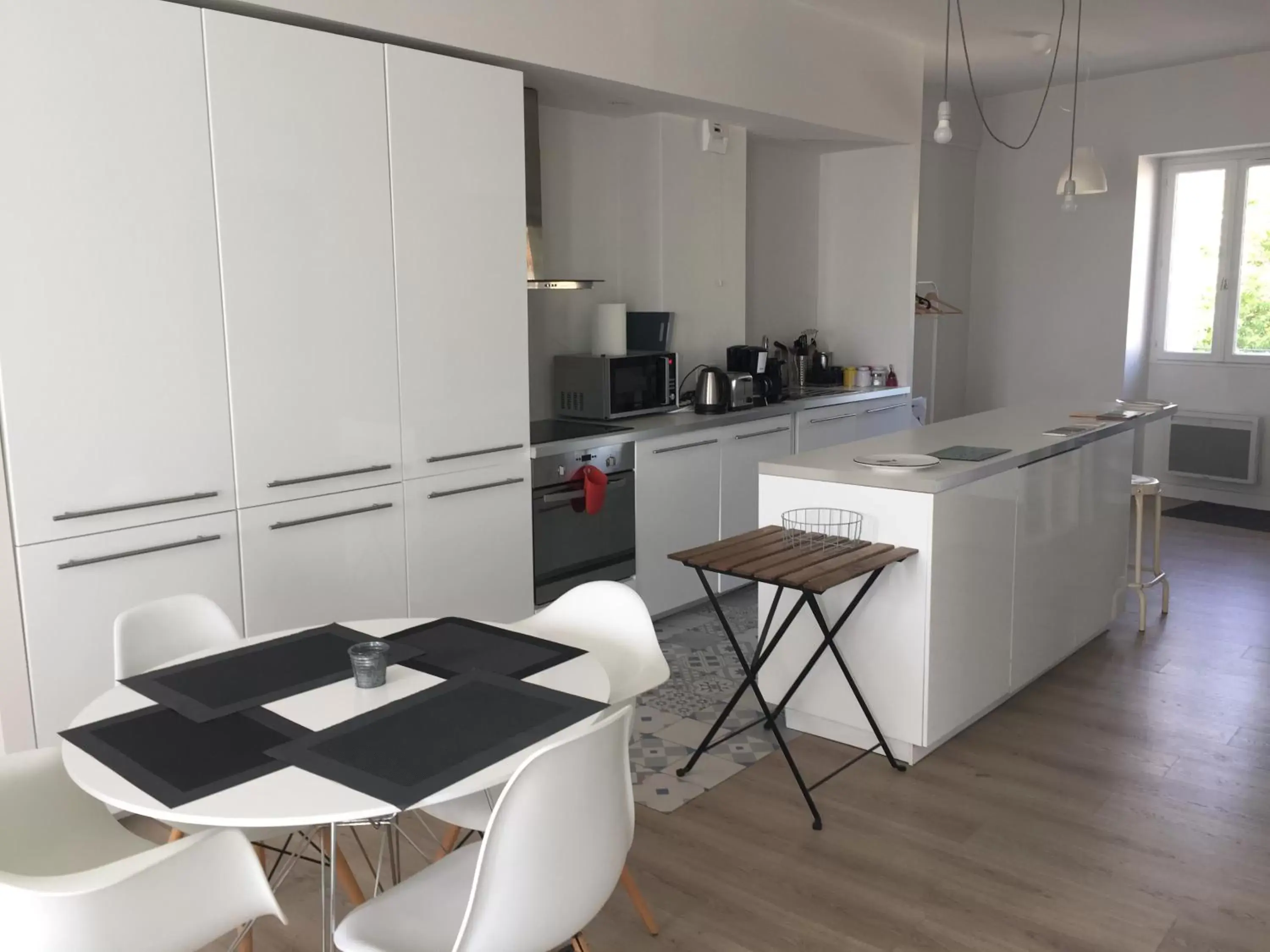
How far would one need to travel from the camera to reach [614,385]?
4.62 m

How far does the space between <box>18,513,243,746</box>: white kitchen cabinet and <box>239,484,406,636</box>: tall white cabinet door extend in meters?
0.18

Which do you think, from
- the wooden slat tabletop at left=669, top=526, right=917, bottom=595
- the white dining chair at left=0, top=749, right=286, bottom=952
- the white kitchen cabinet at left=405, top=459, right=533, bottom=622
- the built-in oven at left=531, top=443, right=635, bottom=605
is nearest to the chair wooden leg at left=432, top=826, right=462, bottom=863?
the white dining chair at left=0, top=749, right=286, bottom=952

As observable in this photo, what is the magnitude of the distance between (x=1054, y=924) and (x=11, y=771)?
2.24 metres

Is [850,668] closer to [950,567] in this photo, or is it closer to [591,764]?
[950,567]

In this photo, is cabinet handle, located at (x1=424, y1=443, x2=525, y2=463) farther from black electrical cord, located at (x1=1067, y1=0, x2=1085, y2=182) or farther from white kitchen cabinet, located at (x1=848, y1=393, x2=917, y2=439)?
black electrical cord, located at (x1=1067, y1=0, x2=1085, y2=182)

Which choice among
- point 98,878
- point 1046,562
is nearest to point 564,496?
point 1046,562

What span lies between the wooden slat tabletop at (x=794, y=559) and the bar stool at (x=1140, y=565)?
2030mm

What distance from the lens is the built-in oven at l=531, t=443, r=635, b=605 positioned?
410cm

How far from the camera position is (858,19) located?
5422 millimetres

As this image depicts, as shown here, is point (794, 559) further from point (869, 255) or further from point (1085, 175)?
point (1085, 175)

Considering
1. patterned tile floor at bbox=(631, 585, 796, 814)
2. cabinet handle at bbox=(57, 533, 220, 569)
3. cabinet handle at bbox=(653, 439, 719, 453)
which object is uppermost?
cabinet handle at bbox=(653, 439, 719, 453)

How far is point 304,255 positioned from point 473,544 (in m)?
1.18

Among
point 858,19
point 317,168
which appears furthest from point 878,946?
point 858,19

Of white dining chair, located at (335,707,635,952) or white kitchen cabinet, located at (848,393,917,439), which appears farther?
white kitchen cabinet, located at (848,393,917,439)
